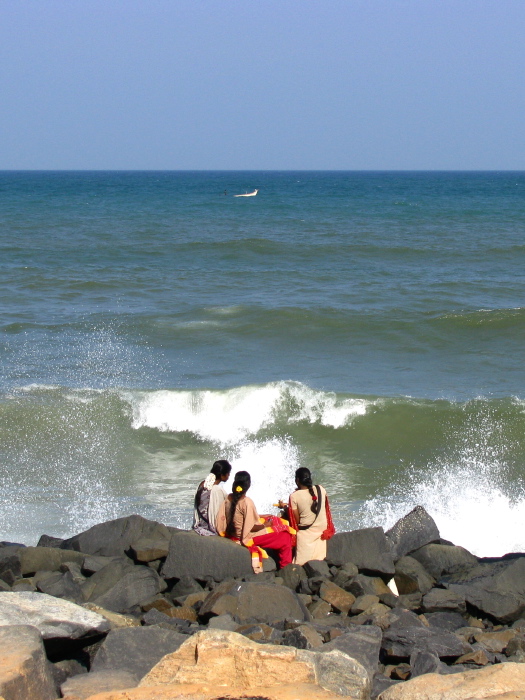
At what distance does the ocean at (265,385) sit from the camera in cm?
1115

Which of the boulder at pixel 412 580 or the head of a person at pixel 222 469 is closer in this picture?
the boulder at pixel 412 580

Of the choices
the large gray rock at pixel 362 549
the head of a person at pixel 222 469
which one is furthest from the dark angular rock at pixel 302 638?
the head of a person at pixel 222 469

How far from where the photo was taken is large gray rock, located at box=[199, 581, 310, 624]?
6.51m

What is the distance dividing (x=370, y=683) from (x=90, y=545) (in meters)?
4.22

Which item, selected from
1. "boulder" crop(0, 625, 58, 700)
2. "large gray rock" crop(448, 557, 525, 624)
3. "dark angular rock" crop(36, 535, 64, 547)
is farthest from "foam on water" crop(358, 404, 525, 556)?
"boulder" crop(0, 625, 58, 700)

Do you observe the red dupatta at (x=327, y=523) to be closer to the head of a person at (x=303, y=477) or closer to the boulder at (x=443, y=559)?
the head of a person at (x=303, y=477)

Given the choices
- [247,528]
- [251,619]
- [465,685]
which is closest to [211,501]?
[247,528]

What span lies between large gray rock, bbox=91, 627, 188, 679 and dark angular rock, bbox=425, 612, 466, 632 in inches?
90.3

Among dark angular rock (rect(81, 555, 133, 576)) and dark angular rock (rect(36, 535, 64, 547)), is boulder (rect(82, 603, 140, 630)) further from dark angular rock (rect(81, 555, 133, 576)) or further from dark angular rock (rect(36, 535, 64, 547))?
dark angular rock (rect(36, 535, 64, 547))

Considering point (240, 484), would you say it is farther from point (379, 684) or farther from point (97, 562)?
point (379, 684)

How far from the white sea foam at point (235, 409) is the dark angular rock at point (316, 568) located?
6023mm

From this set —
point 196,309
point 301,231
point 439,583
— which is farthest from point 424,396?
point 301,231

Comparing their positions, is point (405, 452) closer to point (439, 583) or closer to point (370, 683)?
point (439, 583)

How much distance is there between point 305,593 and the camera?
24.2ft
